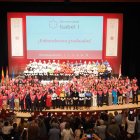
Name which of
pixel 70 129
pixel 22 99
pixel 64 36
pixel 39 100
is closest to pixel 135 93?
pixel 39 100

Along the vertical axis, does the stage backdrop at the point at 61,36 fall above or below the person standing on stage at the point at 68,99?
above

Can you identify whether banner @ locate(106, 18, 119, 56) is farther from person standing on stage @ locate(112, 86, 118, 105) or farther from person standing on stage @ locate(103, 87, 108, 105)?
person standing on stage @ locate(103, 87, 108, 105)

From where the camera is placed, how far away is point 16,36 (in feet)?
82.4

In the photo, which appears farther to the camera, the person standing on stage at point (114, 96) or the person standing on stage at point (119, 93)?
the person standing on stage at point (119, 93)

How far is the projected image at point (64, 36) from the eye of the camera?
24906 mm

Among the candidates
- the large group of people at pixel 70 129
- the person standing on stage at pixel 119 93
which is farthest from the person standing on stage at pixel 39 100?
the large group of people at pixel 70 129

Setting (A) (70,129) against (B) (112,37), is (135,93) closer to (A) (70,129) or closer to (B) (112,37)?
(B) (112,37)

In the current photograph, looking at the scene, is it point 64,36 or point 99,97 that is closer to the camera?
point 99,97

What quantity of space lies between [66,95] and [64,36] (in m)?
7.74

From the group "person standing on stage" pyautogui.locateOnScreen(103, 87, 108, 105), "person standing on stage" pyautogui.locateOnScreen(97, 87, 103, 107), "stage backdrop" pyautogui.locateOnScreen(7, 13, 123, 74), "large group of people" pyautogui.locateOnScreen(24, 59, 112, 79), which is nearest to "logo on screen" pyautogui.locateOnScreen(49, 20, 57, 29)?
"stage backdrop" pyautogui.locateOnScreen(7, 13, 123, 74)

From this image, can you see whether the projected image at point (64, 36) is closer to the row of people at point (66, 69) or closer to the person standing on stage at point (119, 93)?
the row of people at point (66, 69)

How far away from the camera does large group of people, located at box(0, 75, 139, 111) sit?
17.5 metres

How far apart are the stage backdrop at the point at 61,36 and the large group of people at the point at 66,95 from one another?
6115mm

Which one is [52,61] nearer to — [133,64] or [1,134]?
[133,64]
